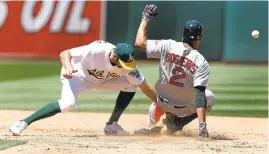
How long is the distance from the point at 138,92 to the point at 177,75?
5.81 m

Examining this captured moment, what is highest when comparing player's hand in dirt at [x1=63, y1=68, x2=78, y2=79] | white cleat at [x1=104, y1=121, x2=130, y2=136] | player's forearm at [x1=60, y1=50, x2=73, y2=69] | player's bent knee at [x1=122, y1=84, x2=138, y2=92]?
player's forearm at [x1=60, y1=50, x2=73, y2=69]

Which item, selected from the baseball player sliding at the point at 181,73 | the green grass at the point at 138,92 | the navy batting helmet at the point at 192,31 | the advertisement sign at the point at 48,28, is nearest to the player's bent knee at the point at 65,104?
the baseball player sliding at the point at 181,73

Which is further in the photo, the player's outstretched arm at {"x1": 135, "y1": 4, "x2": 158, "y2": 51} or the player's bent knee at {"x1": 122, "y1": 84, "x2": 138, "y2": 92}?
the player's bent knee at {"x1": 122, "y1": 84, "x2": 138, "y2": 92}

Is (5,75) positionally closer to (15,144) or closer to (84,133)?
(84,133)

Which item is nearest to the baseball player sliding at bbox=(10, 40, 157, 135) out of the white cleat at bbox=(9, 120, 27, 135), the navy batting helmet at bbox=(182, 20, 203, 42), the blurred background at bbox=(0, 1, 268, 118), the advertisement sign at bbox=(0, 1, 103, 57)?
the white cleat at bbox=(9, 120, 27, 135)

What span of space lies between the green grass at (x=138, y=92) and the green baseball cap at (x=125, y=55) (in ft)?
10.9

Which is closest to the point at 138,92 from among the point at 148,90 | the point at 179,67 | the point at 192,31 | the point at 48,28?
the point at 148,90

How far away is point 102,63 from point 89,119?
2135 mm

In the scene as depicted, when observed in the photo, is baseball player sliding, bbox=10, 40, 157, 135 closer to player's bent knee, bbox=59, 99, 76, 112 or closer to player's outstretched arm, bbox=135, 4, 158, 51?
player's bent knee, bbox=59, 99, 76, 112

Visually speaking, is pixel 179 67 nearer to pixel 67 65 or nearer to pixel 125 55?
pixel 125 55

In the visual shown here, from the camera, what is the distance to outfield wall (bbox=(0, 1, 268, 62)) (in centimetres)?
1917

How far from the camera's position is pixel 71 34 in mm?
19578

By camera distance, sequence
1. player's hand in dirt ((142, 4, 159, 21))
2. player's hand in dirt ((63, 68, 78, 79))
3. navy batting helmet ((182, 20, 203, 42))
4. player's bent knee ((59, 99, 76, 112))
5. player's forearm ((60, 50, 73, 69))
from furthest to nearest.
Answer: player's hand in dirt ((142, 4, 159, 21))
navy batting helmet ((182, 20, 203, 42))
player's bent knee ((59, 99, 76, 112))
player's forearm ((60, 50, 73, 69))
player's hand in dirt ((63, 68, 78, 79))

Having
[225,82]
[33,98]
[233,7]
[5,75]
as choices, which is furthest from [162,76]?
[233,7]
